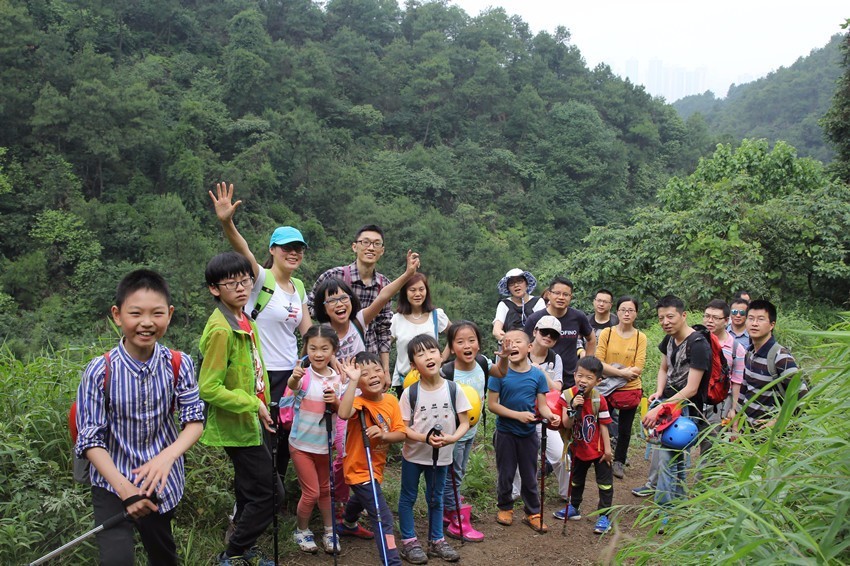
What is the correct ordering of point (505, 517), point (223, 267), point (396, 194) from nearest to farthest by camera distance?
1. point (223, 267)
2. point (505, 517)
3. point (396, 194)

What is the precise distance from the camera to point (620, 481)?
5.43 metres

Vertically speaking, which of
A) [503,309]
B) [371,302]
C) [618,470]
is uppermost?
[371,302]

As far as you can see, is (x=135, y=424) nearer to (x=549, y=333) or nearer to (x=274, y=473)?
(x=274, y=473)

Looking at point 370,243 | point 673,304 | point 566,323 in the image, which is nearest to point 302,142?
point 566,323

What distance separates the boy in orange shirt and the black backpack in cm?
192

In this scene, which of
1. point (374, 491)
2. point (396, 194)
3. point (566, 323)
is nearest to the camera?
point (374, 491)

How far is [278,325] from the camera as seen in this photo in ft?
11.9

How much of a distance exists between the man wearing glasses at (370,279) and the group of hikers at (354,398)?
0.03 feet

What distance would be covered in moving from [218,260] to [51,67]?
33671 mm

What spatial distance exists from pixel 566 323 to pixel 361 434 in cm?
213

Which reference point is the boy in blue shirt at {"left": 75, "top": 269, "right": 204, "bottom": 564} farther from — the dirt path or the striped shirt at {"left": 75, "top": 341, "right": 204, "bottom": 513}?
the dirt path

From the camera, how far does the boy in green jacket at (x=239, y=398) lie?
2.90m

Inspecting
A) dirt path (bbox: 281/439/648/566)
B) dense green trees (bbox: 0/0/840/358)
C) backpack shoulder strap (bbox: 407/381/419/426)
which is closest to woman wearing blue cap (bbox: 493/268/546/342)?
dirt path (bbox: 281/439/648/566)

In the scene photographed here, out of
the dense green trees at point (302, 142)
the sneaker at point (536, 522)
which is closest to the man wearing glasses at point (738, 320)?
the sneaker at point (536, 522)
